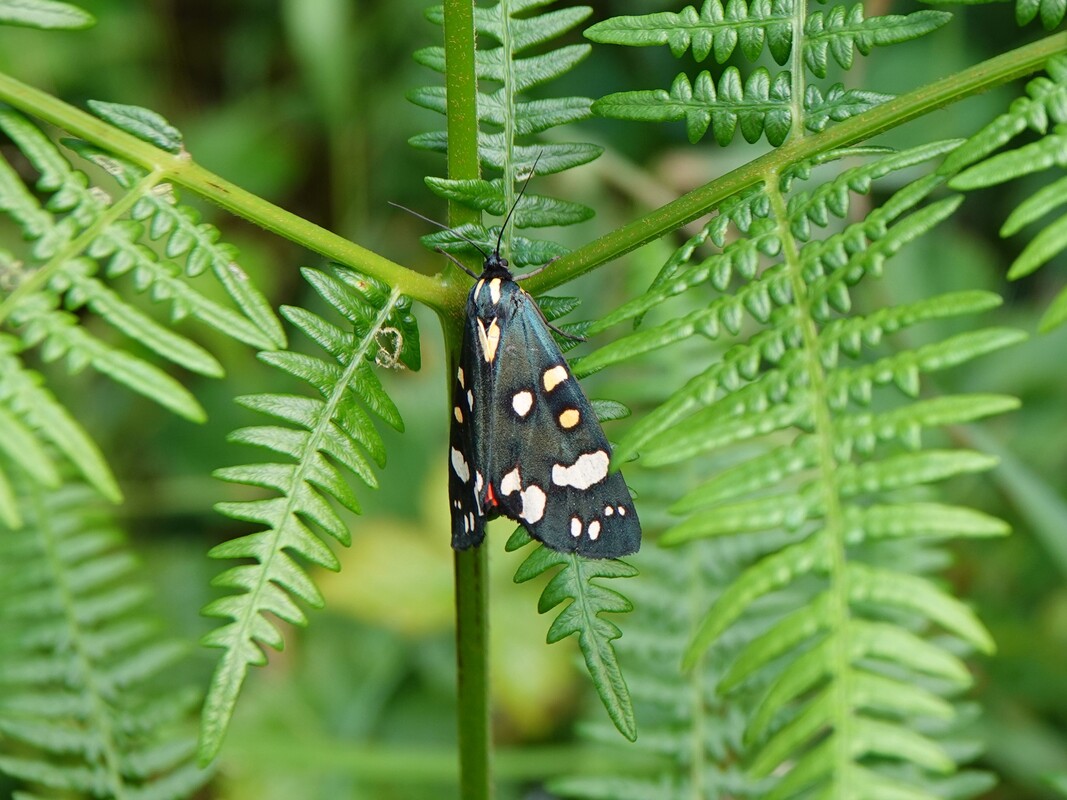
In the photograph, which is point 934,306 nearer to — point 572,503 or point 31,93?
point 572,503

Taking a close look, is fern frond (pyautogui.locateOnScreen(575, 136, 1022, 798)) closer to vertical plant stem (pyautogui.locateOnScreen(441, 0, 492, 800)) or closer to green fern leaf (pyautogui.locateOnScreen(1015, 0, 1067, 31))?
green fern leaf (pyautogui.locateOnScreen(1015, 0, 1067, 31))

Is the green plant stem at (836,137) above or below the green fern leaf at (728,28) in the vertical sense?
below

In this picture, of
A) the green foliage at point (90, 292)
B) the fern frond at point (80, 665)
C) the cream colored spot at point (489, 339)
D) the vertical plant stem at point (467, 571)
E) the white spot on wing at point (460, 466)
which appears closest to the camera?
the green foliage at point (90, 292)

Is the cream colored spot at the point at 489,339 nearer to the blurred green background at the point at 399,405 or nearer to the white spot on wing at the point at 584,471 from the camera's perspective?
the white spot on wing at the point at 584,471

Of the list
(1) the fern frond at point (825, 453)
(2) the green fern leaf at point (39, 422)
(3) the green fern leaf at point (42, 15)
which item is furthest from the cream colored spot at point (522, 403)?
(3) the green fern leaf at point (42, 15)

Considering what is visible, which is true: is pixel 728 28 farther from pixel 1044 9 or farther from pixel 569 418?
pixel 569 418

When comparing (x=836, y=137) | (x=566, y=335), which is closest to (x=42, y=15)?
(x=566, y=335)

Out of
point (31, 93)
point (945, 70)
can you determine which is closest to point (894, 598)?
point (31, 93)
